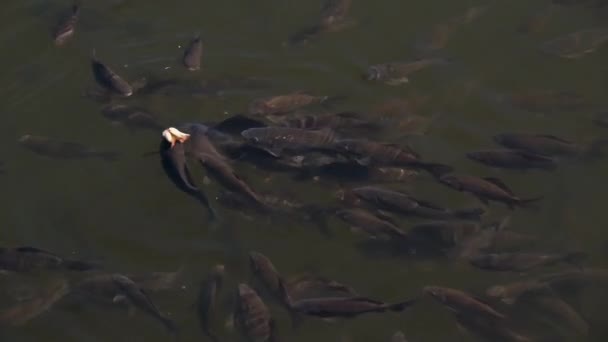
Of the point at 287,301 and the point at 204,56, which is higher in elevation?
the point at 204,56

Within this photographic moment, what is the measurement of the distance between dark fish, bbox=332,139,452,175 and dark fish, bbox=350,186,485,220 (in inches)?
11.3

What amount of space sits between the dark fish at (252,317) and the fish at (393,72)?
2.89 m

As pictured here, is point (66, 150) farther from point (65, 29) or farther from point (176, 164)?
point (65, 29)

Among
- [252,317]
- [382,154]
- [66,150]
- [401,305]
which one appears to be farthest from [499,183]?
[66,150]

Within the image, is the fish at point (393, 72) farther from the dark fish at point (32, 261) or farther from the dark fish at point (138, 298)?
the dark fish at point (32, 261)

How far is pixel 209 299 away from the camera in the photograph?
664cm

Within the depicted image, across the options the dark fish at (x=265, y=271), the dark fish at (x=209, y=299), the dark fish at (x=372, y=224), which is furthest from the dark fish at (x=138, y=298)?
the dark fish at (x=372, y=224)

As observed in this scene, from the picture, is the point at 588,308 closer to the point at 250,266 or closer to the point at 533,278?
the point at 533,278

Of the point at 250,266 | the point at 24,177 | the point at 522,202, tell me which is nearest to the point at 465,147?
the point at 522,202

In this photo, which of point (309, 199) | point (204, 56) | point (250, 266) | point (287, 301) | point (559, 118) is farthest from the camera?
point (204, 56)

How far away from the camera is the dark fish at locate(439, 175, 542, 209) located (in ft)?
22.6

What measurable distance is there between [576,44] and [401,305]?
383cm

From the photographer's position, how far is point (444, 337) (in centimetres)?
657

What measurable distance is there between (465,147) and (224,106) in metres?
2.47
